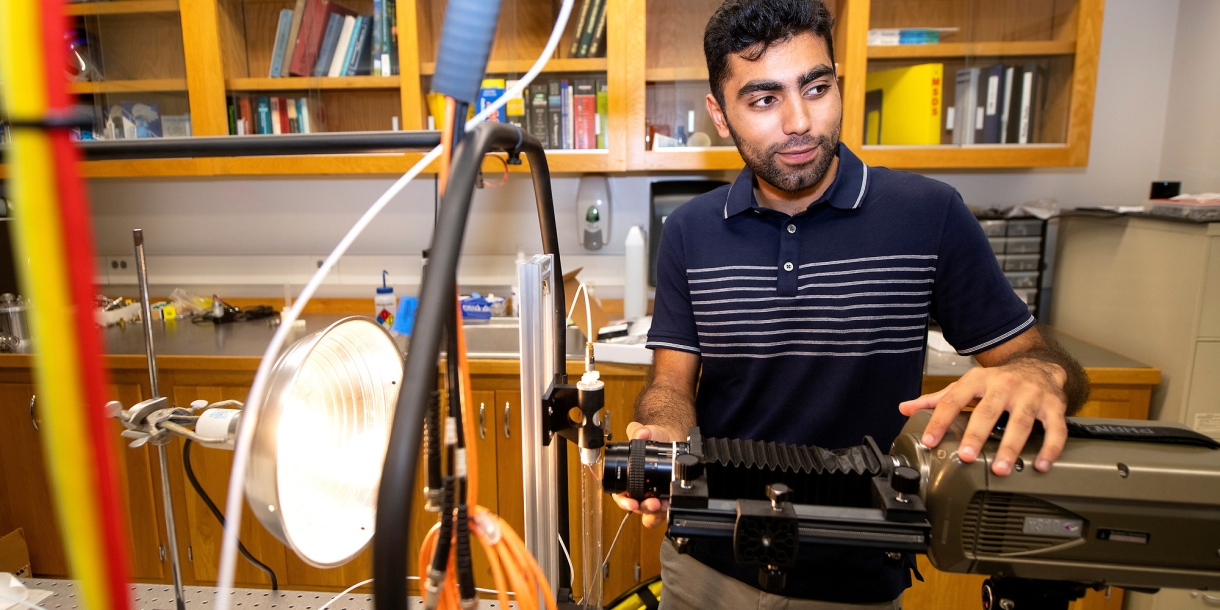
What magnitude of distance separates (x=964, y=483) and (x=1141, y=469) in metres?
0.14

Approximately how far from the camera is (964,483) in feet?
1.88

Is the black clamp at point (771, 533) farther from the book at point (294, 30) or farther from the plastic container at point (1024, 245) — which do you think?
the book at point (294, 30)

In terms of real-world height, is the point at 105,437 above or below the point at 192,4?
below

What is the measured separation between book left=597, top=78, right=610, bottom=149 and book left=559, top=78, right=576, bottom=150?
0.09 metres

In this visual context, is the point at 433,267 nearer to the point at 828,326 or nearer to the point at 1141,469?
the point at 1141,469

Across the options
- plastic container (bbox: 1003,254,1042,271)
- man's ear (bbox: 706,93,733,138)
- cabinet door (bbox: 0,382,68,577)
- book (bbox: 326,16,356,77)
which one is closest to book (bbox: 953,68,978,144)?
plastic container (bbox: 1003,254,1042,271)

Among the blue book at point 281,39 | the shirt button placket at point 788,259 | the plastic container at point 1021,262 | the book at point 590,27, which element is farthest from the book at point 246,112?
the plastic container at point 1021,262

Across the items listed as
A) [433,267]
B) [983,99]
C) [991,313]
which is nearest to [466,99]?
[433,267]

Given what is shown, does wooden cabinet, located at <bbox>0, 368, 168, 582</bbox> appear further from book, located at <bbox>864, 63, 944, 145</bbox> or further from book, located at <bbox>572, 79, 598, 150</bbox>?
book, located at <bbox>864, 63, 944, 145</bbox>

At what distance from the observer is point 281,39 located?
2.22 metres

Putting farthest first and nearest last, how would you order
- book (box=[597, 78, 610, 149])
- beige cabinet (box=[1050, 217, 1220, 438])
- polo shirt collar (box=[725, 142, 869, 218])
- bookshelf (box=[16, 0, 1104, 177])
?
1. book (box=[597, 78, 610, 149])
2. bookshelf (box=[16, 0, 1104, 177])
3. beige cabinet (box=[1050, 217, 1220, 438])
4. polo shirt collar (box=[725, 142, 869, 218])

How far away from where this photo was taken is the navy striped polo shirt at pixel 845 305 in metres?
1.14

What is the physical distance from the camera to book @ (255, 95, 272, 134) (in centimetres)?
225

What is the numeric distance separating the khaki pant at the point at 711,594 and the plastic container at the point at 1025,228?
4.47ft
